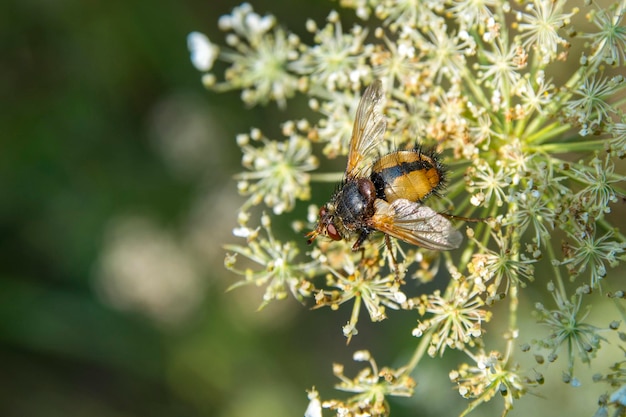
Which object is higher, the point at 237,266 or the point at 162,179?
the point at 162,179

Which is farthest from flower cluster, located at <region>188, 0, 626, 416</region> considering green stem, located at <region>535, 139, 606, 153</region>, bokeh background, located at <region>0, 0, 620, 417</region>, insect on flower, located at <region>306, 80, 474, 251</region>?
bokeh background, located at <region>0, 0, 620, 417</region>

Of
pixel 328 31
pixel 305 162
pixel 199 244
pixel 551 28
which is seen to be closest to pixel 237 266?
pixel 199 244

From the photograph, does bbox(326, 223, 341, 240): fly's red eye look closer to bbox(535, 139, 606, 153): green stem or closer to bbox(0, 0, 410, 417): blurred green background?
bbox(535, 139, 606, 153): green stem

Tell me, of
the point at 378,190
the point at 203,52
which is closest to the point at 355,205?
the point at 378,190

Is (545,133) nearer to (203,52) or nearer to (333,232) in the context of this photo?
(333,232)

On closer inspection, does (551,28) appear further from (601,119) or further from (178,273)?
(178,273)

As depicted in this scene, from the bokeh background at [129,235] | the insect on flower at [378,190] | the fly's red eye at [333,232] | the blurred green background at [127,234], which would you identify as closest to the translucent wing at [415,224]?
the insect on flower at [378,190]
